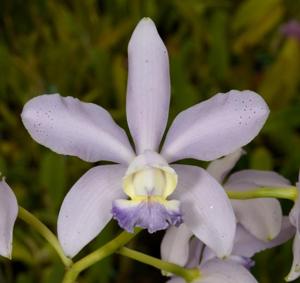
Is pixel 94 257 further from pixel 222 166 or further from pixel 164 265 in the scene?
pixel 222 166

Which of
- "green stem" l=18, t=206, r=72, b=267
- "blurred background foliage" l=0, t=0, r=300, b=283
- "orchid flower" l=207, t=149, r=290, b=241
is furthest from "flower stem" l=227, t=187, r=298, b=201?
"blurred background foliage" l=0, t=0, r=300, b=283

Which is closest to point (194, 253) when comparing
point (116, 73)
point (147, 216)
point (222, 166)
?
point (222, 166)

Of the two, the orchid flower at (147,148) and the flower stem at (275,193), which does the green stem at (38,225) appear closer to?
the orchid flower at (147,148)

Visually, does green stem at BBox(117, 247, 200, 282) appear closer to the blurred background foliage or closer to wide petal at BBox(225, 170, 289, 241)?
wide petal at BBox(225, 170, 289, 241)

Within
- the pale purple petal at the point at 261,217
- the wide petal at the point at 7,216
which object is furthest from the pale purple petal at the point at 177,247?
the wide petal at the point at 7,216

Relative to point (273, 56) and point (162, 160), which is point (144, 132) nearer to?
point (162, 160)

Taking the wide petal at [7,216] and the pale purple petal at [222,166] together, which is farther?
the pale purple petal at [222,166]

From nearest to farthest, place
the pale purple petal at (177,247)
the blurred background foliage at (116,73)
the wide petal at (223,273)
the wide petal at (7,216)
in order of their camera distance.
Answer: the wide petal at (7,216) < the wide petal at (223,273) < the pale purple petal at (177,247) < the blurred background foliage at (116,73)
